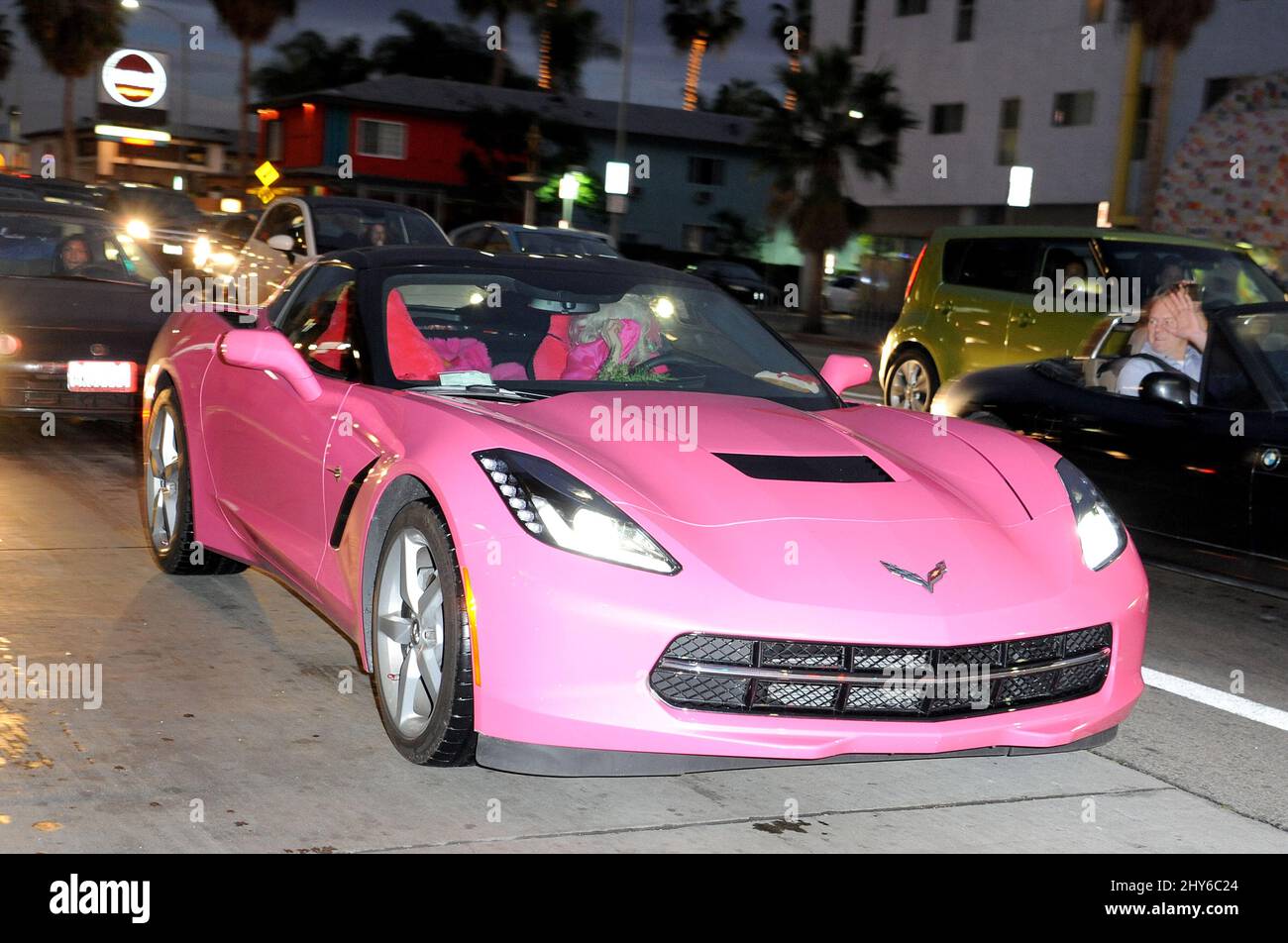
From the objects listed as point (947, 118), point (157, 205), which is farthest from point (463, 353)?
point (947, 118)

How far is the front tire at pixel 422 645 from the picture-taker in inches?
154

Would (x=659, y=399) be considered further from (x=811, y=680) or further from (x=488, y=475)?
(x=811, y=680)

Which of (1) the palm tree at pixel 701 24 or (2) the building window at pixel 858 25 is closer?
(2) the building window at pixel 858 25

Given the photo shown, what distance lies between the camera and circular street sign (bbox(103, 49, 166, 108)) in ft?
189

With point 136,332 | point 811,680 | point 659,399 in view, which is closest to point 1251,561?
point 659,399

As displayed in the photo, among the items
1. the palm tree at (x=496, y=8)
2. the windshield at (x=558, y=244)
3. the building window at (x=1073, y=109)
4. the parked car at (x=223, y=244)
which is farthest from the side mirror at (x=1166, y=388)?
the palm tree at (x=496, y=8)

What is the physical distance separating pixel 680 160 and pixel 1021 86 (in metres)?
24.7

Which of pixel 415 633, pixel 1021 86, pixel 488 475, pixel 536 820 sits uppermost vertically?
pixel 1021 86

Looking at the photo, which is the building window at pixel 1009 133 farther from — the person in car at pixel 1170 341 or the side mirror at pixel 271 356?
the side mirror at pixel 271 356

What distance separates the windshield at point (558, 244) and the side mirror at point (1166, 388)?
45.7ft

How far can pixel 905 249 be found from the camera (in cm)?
4462

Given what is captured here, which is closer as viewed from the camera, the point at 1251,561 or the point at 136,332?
the point at 1251,561
